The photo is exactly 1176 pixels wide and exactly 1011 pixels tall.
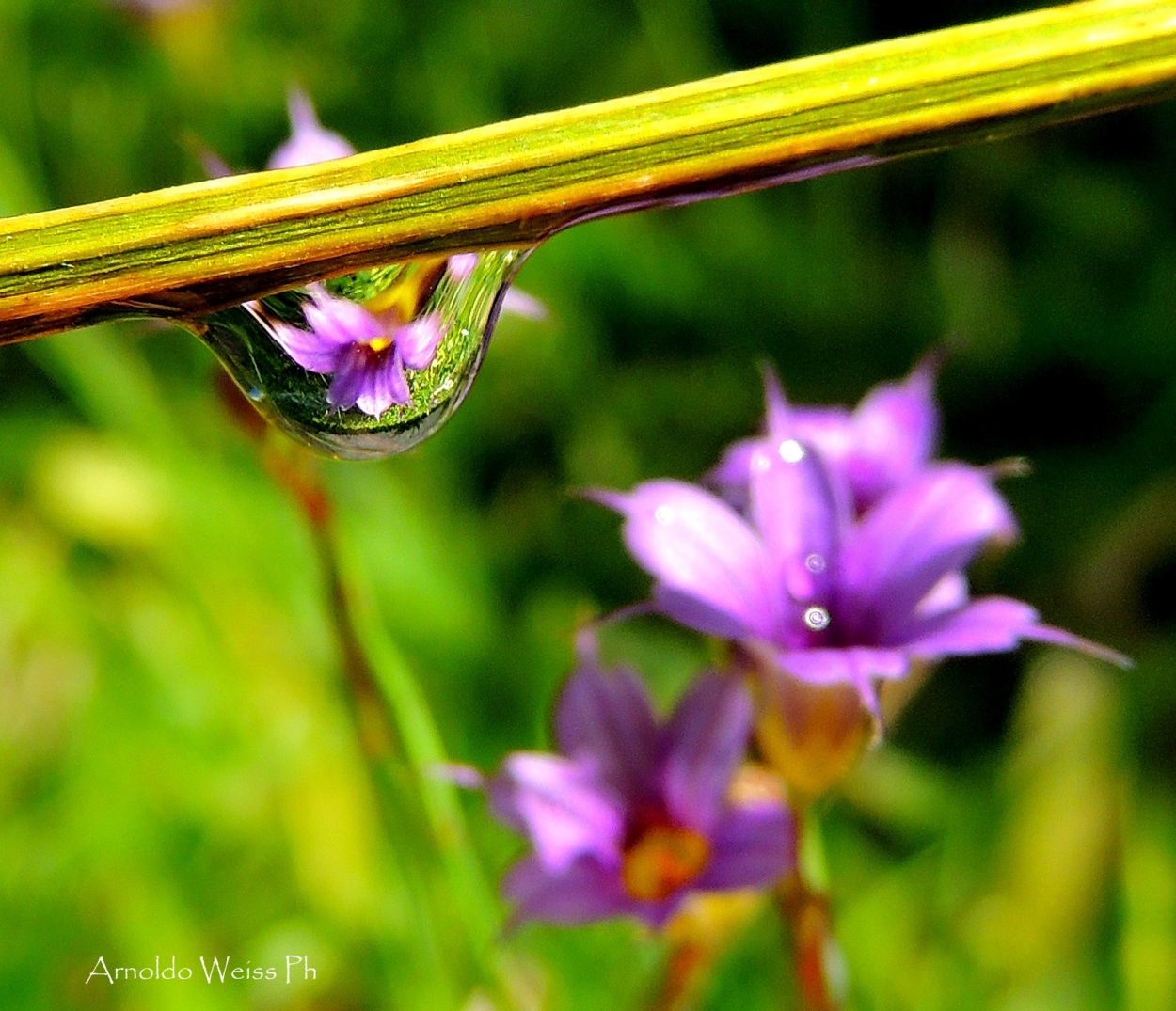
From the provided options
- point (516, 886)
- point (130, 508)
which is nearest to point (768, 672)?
point (516, 886)

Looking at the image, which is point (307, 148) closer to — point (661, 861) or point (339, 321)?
point (339, 321)

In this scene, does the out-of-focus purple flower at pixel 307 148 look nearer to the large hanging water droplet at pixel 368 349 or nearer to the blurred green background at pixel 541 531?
the large hanging water droplet at pixel 368 349

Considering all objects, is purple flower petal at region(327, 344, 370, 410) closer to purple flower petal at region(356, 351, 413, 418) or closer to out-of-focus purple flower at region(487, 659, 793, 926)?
purple flower petal at region(356, 351, 413, 418)

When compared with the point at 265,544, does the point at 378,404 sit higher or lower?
lower

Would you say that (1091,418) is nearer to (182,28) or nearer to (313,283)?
(182,28)

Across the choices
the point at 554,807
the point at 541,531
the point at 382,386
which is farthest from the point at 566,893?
the point at 541,531

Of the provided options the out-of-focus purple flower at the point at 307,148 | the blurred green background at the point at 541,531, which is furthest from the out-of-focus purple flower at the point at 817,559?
the blurred green background at the point at 541,531
